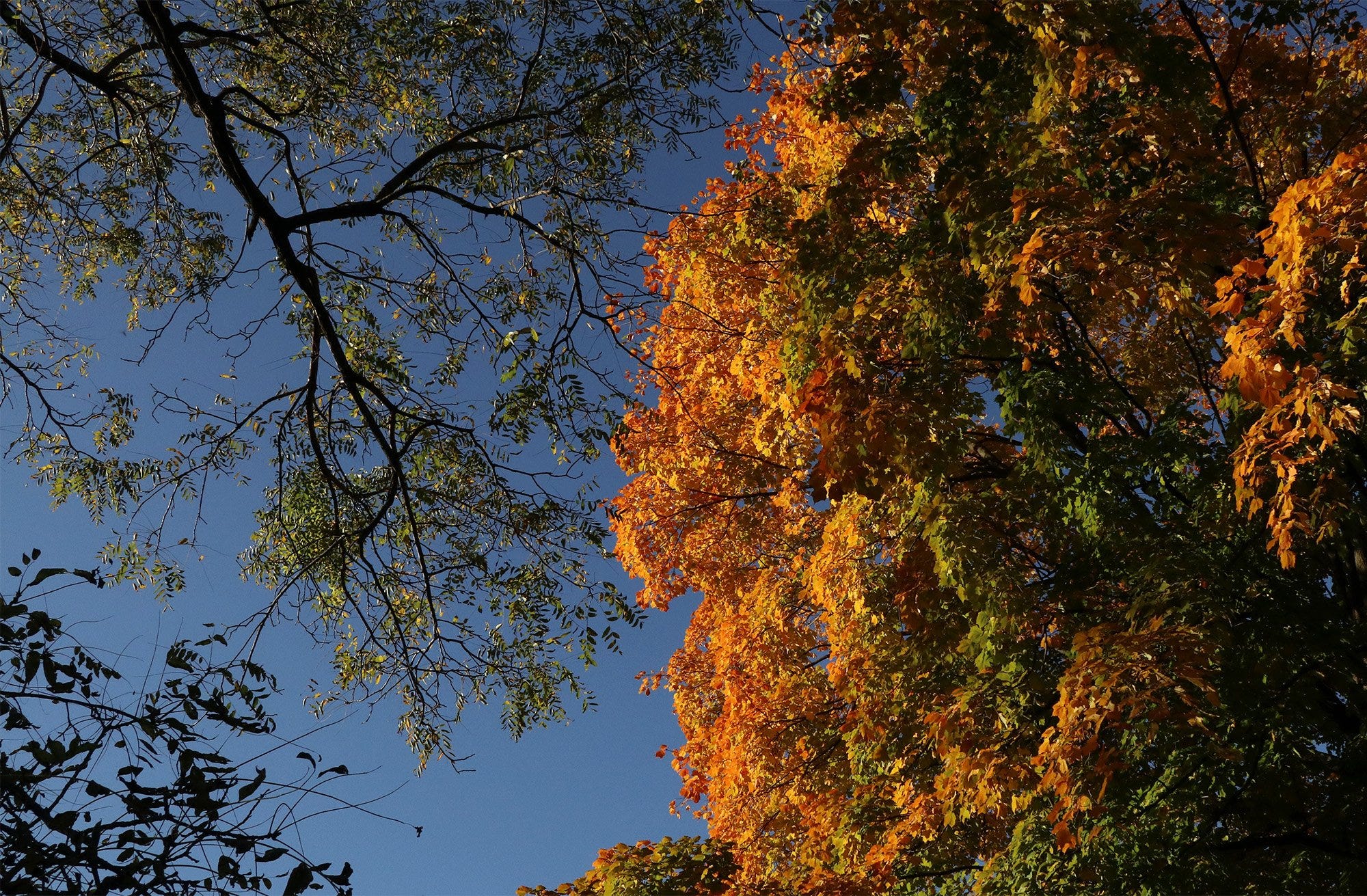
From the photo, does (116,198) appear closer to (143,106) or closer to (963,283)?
(143,106)

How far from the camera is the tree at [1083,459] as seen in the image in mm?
6344

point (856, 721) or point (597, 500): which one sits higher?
point (597, 500)

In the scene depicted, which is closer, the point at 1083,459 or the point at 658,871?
the point at 1083,459

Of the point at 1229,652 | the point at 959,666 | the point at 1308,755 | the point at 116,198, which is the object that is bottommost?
the point at 1308,755

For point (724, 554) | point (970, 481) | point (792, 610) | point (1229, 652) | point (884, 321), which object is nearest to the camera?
point (1229, 652)

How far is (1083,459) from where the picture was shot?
7.36 metres

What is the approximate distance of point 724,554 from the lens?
14.2 meters

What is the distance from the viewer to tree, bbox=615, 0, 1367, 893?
6.34 m

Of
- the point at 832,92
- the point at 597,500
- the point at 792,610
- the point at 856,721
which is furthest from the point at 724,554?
the point at 832,92

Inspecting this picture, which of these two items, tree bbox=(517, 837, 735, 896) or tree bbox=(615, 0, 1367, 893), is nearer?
tree bbox=(615, 0, 1367, 893)

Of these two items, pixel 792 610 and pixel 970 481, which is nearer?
pixel 970 481

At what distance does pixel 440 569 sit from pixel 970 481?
4935 mm

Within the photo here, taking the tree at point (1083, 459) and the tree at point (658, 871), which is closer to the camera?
the tree at point (1083, 459)

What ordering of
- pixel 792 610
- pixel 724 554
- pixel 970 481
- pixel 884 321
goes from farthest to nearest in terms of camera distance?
pixel 724 554, pixel 792 610, pixel 970 481, pixel 884 321
